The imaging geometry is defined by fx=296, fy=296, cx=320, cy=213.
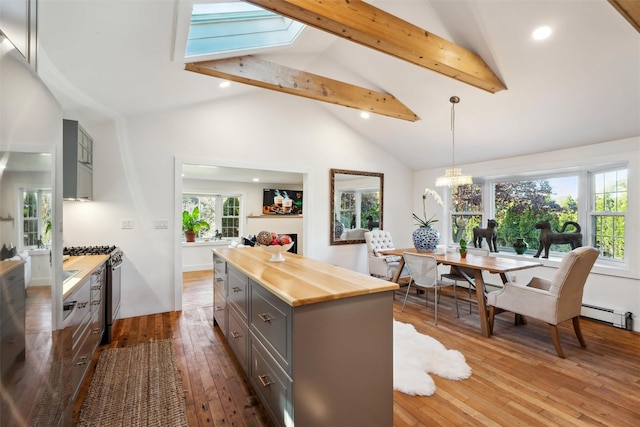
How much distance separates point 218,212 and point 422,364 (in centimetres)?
618

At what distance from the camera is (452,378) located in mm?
2309

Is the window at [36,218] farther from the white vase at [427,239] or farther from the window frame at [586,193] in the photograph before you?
the window frame at [586,193]

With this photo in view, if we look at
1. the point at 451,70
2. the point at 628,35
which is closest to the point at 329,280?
the point at 451,70

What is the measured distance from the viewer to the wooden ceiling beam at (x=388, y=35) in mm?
2057

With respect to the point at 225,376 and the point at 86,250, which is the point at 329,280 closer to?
the point at 225,376

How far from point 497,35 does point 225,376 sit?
150 inches

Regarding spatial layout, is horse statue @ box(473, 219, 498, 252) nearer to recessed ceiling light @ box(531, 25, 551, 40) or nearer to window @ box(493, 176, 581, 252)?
window @ box(493, 176, 581, 252)

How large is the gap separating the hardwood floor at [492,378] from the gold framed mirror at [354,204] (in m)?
2.11

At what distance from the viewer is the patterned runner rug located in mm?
1862

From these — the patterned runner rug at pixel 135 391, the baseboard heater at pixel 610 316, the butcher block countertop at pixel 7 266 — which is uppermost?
the butcher block countertop at pixel 7 266

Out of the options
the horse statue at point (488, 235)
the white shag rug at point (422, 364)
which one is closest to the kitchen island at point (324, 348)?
the white shag rug at point (422, 364)

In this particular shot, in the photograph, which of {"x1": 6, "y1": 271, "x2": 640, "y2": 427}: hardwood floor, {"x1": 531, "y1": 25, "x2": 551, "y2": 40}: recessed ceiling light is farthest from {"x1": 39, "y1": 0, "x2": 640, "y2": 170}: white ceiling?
{"x1": 6, "y1": 271, "x2": 640, "y2": 427}: hardwood floor

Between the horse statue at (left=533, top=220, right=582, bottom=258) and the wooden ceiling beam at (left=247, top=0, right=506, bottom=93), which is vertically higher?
the wooden ceiling beam at (left=247, top=0, right=506, bottom=93)

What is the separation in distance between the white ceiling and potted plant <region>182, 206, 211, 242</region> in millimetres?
3444
